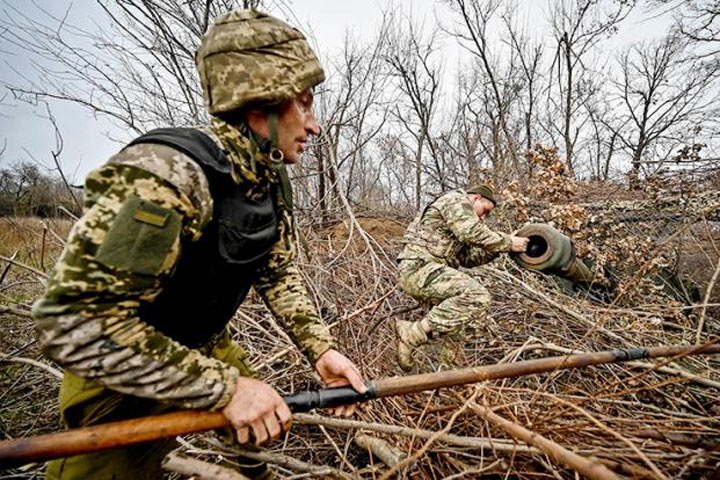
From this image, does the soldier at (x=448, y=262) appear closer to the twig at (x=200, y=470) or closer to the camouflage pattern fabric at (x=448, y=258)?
the camouflage pattern fabric at (x=448, y=258)

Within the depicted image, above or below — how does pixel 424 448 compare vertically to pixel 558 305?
below

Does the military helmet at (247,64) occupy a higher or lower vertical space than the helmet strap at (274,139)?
→ higher

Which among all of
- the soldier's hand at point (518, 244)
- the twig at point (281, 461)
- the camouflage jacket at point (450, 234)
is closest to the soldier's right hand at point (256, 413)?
the twig at point (281, 461)

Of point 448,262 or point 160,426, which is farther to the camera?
point 448,262

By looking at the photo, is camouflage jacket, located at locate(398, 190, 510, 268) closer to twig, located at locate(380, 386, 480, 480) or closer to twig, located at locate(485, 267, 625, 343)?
twig, located at locate(485, 267, 625, 343)

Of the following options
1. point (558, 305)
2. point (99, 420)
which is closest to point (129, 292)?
point (99, 420)

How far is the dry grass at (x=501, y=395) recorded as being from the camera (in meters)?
1.62

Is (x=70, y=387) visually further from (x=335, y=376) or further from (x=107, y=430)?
(x=335, y=376)

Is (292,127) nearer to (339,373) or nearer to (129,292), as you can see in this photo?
(129,292)

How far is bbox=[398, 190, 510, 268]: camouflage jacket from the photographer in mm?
3527

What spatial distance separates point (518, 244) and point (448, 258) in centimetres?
75

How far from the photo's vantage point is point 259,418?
1.02 m

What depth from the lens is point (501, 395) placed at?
1.92m

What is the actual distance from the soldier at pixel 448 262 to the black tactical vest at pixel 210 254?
2.37 meters
